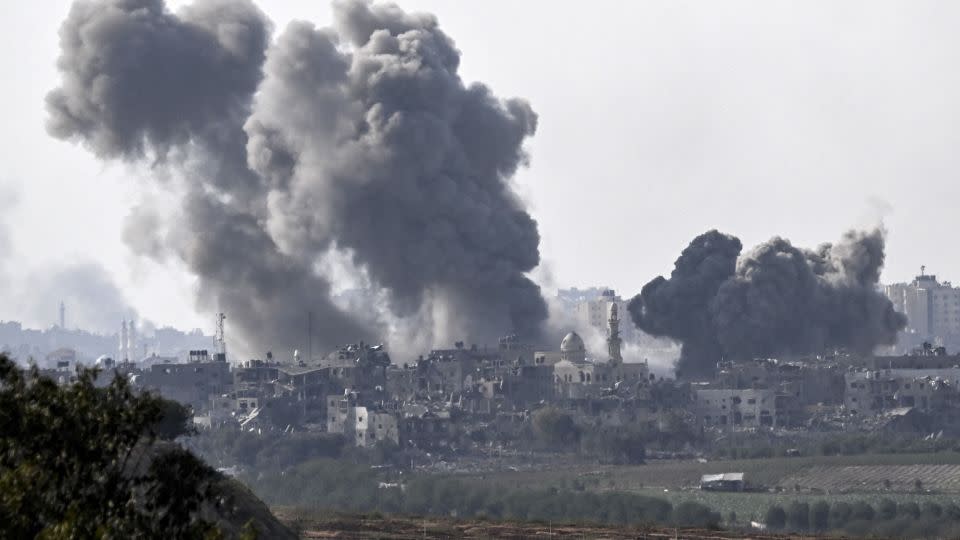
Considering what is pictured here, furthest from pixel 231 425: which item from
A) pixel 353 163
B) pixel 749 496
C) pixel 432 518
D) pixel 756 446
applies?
pixel 432 518

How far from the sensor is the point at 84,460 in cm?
2473

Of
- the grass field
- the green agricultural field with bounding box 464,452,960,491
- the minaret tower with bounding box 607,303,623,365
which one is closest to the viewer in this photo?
the grass field

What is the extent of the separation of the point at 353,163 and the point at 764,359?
2961 cm

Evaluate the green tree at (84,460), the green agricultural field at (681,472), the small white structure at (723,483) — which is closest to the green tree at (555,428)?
the green agricultural field at (681,472)

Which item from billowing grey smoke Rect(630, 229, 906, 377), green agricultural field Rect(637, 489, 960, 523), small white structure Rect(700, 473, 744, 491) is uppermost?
billowing grey smoke Rect(630, 229, 906, 377)

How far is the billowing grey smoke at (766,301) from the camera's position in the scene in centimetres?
14475

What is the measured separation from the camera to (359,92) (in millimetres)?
144375

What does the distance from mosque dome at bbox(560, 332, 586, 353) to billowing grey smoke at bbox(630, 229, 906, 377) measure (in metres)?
7.89

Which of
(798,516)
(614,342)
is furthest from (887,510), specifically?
(614,342)

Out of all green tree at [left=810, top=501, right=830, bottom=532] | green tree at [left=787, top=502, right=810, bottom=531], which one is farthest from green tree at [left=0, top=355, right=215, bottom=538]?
green tree at [left=787, top=502, right=810, bottom=531]

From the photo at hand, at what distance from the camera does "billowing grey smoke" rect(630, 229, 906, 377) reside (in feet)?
475

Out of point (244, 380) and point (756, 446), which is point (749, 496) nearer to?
point (756, 446)

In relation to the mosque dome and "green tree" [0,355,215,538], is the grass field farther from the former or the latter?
the mosque dome

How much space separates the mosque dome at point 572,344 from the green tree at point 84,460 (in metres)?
118
